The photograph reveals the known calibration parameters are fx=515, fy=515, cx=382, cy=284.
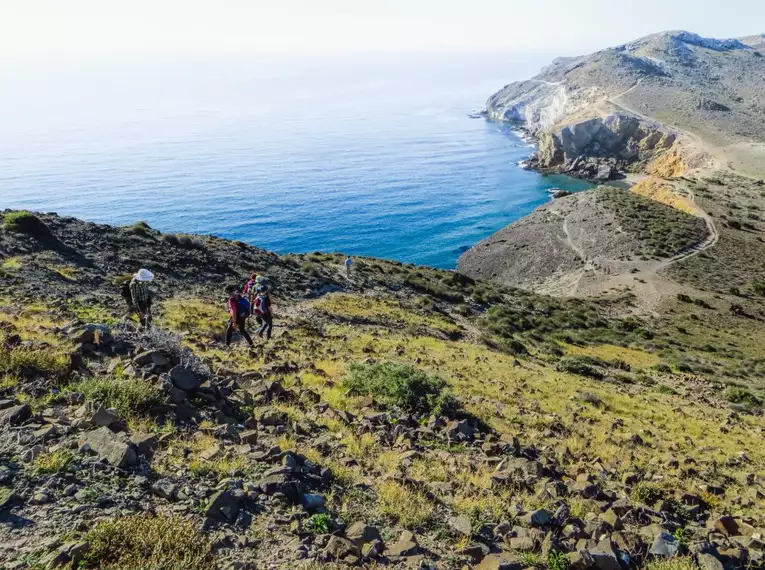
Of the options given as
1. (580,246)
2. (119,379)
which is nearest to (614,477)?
(119,379)

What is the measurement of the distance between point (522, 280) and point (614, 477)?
177 feet

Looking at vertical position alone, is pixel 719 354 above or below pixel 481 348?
below

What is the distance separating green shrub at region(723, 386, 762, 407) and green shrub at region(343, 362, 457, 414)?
1658 centimetres

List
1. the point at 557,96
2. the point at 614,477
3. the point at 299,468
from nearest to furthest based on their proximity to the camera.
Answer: the point at 299,468, the point at 614,477, the point at 557,96

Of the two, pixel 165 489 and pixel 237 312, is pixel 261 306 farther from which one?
pixel 165 489

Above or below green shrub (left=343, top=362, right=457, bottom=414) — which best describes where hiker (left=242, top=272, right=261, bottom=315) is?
above

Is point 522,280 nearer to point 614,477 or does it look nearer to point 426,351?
point 426,351

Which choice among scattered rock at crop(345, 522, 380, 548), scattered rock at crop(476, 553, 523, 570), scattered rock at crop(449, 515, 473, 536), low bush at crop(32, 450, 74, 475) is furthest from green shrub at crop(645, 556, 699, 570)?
low bush at crop(32, 450, 74, 475)

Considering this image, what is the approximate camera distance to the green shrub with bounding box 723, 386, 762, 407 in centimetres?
2282

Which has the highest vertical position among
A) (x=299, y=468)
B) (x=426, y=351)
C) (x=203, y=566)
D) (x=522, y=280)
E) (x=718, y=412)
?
(x=203, y=566)

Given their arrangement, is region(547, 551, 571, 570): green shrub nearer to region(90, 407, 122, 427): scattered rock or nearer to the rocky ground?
the rocky ground

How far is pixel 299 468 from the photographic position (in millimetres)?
7926

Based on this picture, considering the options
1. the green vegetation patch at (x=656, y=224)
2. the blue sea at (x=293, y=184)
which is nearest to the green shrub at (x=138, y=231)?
the blue sea at (x=293, y=184)

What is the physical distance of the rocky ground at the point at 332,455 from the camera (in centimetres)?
622
